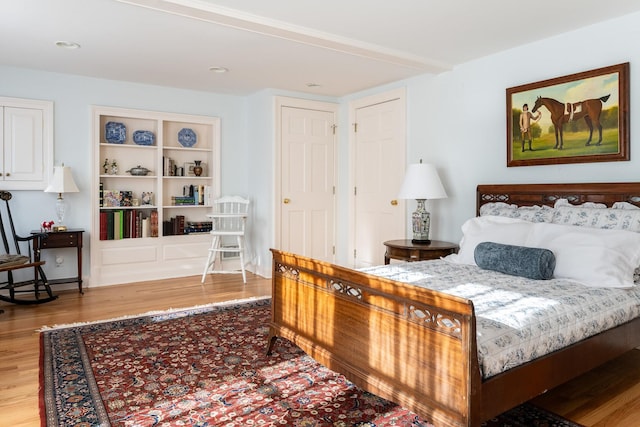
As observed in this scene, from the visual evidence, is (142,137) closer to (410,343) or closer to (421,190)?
(421,190)

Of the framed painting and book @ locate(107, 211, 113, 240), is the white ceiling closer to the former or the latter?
the framed painting

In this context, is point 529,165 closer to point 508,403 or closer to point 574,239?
point 574,239

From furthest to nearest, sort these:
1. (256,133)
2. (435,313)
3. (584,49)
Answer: (256,133), (584,49), (435,313)

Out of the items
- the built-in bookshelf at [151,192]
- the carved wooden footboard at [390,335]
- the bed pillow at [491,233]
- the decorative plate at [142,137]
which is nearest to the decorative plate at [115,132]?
the built-in bookshelf at [151,192]

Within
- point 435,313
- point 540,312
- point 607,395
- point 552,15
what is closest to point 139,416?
point 435,313

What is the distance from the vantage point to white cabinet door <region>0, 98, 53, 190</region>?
449 centimetres

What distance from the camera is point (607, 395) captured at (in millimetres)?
2350

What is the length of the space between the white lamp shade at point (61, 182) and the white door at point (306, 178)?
7.44 ft

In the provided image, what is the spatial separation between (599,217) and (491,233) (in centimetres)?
68

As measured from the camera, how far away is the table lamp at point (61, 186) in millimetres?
4496

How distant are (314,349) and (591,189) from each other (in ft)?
7.67

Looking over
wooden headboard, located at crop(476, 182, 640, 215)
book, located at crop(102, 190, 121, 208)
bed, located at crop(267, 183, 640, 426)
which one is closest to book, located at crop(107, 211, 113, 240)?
book, located at crop(102, 190, 121, 208)

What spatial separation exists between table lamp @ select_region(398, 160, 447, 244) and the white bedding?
122 centimetres

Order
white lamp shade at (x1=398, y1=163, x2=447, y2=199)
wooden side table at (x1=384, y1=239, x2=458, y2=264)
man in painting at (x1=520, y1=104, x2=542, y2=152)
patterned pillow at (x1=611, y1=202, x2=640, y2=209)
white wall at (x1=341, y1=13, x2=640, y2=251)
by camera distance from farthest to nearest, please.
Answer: white lamp shade at (x1=398, y1=163, x2=447, y2=199) < wooden side table at (x1=384, y1=239, x2=458, y2=264) < man in painting at (x1=520, y1=104, x2=542, y2=152) < white wall at (x1=341, y1=13, x2=640, y2=251) < patterned pillow at (x1=611, y1=202, x2=640, y2=209)
